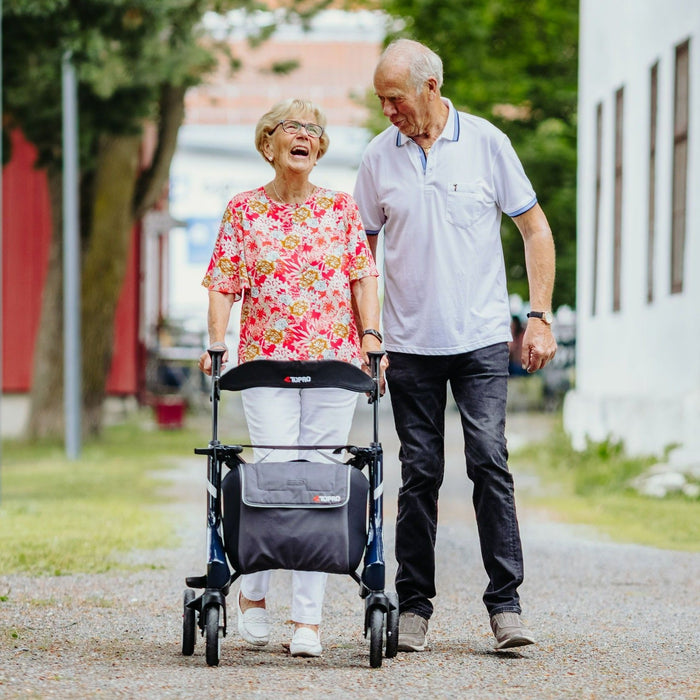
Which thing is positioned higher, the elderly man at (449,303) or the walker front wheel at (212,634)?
the elderly man at (449,303)

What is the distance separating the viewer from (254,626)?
599cm

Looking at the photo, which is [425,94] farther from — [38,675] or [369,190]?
[38,675]

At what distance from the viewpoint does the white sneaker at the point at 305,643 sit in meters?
5.78

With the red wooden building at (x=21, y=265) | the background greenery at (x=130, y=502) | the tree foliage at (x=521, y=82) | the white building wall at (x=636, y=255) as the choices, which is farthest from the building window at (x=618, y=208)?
the tree foliage at (x=521, y=82)

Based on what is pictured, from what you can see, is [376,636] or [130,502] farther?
[130,502]

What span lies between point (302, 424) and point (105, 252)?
13714 millimetres

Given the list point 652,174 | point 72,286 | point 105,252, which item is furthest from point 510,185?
point 105,252

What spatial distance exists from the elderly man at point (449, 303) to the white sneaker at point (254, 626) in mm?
486

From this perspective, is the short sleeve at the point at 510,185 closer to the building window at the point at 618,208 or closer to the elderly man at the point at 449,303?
the elderly man at the point at 449,303

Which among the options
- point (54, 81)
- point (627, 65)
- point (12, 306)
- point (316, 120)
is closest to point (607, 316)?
point (627, 65)

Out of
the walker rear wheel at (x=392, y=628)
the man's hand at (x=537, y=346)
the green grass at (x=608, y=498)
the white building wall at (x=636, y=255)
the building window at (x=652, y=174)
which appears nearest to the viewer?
the walker rear wheel at (x=392, y=628)

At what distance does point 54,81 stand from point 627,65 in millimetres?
6028

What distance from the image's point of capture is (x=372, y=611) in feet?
18.5

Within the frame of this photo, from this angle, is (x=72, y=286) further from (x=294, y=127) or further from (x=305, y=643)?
(x=305, y=643)
